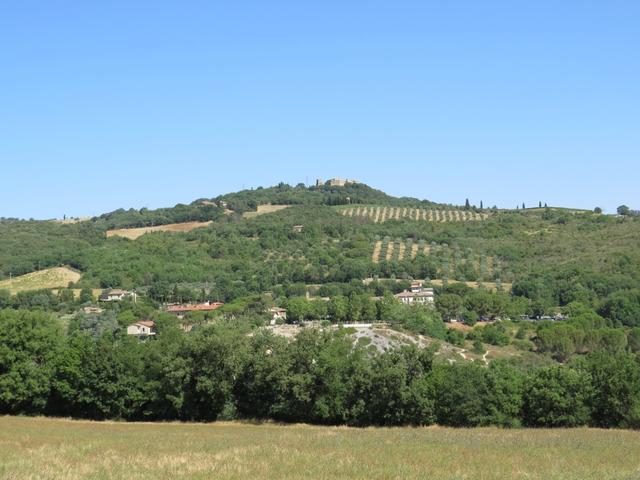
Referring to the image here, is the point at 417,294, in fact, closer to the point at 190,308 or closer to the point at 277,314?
the point at 277,314

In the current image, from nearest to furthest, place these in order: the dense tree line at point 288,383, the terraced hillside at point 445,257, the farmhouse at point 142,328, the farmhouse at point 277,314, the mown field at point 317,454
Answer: the mown field at point 317,454 → the dense tree line at point 288,383 → the farmhouse at point 142,328 → the farmhouse at point 277,314 → the terraced hillside at point 445,257

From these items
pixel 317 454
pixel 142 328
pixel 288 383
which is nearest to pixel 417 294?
pixel 142 328

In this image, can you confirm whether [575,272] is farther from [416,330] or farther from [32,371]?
[32,371]

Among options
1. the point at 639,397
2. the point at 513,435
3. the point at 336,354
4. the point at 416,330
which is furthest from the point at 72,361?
the point at 416,330

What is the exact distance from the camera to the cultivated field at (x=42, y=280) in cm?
15238

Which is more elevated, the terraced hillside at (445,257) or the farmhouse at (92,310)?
the terraced hillside at (445,257)

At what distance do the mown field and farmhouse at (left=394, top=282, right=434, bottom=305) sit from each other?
326 feet

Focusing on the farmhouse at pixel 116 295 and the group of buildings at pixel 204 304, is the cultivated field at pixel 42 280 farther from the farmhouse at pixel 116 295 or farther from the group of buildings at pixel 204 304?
the group of buildings at pixel 204 304

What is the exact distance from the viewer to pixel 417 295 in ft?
473

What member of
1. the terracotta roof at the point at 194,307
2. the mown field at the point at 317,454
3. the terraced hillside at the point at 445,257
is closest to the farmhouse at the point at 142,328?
the terracotta roof at the point at 194,307

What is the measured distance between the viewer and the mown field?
26.2m

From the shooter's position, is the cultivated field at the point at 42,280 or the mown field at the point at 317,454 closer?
the mown field at the point at 317,454

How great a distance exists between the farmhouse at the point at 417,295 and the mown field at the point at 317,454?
9922 cm

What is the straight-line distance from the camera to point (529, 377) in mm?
44781
